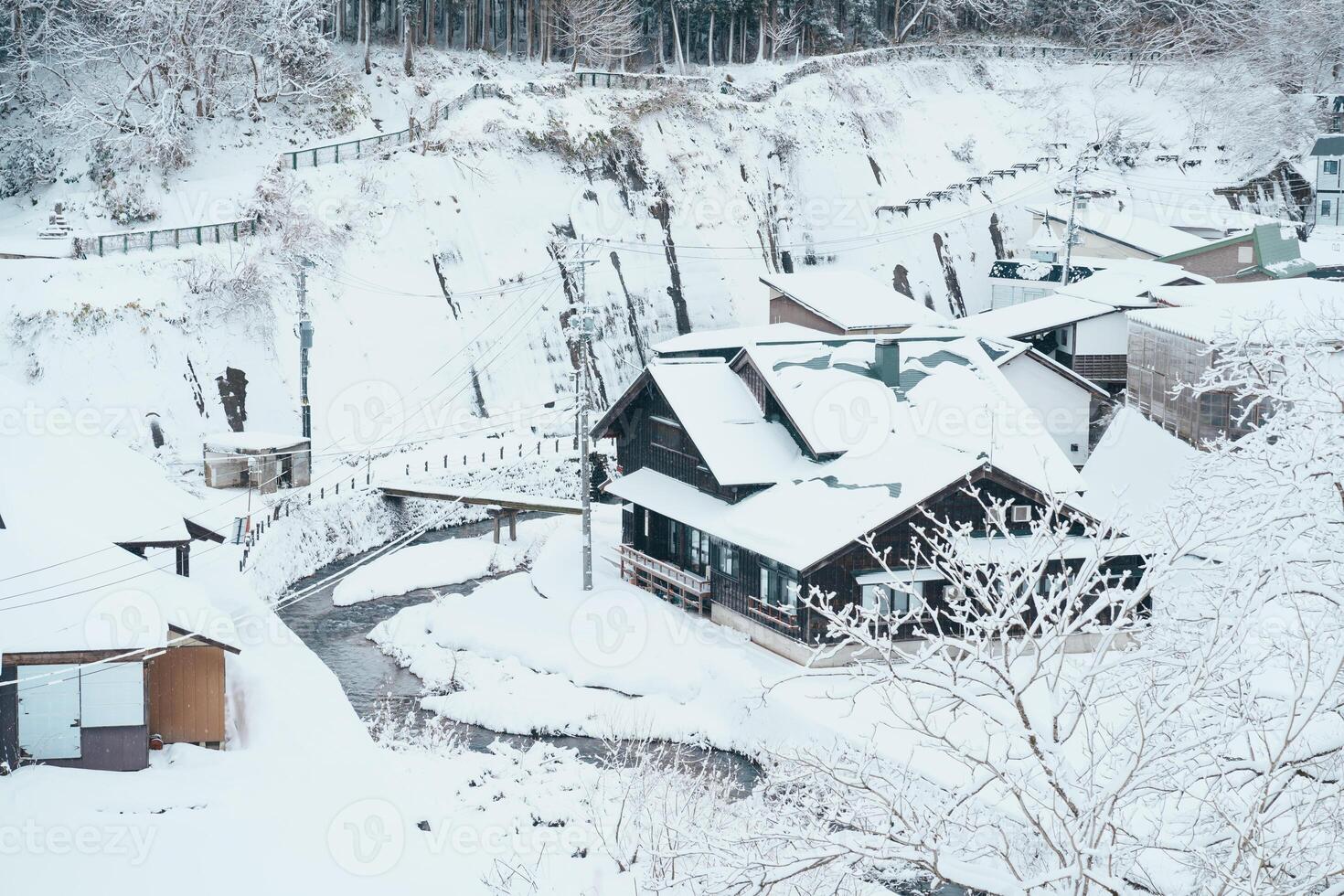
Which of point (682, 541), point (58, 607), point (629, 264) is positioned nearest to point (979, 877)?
point (58, 607)

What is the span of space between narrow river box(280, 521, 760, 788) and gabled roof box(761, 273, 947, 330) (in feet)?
52.7

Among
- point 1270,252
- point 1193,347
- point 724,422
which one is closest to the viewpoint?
point 724,422

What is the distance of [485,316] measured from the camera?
4506 centimetres

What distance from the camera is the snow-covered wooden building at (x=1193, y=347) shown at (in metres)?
30.5

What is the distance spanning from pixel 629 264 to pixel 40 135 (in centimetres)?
2046

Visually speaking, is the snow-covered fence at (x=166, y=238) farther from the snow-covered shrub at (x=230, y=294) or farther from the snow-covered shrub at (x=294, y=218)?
the snow-covered shrub at (x=230, y=294)

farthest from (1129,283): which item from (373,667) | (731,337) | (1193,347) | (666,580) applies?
(373,667)

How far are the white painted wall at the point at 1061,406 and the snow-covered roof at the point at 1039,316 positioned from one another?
3149 millimetres

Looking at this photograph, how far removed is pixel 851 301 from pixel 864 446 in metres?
17.7

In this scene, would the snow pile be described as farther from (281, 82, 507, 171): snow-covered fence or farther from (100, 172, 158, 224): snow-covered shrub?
(281, 82, 507, 171): snow-covered fence

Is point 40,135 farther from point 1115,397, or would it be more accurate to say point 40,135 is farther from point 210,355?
point 1115,397

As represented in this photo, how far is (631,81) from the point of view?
57.3 meters

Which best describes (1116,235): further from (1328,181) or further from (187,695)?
(187,695)

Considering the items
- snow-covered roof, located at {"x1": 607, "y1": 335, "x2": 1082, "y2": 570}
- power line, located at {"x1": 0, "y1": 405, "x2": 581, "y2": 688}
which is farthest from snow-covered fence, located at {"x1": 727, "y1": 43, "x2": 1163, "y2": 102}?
snow-covered roof, located at {"x1": 607, "y1": 335, "x2": 1082, "y2": 570}
